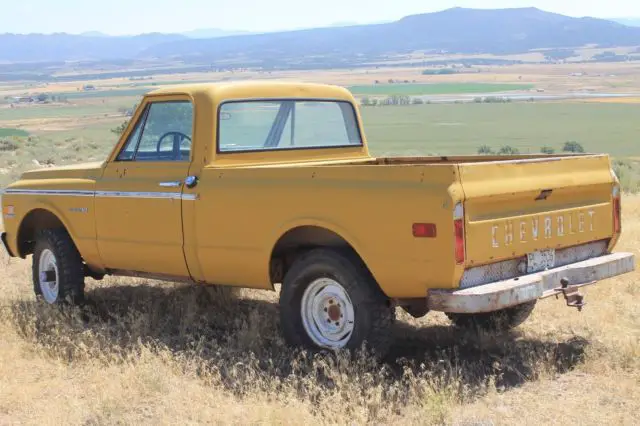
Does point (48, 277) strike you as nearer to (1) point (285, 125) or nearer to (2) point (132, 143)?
(2) point (132, 143)

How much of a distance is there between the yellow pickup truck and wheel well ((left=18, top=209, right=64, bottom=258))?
3.6 inches

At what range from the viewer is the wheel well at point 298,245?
20.6 ft

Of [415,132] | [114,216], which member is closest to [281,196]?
[114,216]

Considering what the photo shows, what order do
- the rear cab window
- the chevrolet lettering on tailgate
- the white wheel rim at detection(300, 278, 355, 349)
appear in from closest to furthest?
the chevrolet lettering on tailgate < the white wheel rim at detection(300, 278, 355, 349) < the rear cab window

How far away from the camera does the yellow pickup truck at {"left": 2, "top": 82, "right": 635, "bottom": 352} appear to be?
5590 mm

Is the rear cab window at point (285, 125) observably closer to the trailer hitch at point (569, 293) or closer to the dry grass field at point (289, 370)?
the dry grass field at point (289, 370)

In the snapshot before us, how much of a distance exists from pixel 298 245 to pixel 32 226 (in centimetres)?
324

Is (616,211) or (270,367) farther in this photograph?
(616,211)

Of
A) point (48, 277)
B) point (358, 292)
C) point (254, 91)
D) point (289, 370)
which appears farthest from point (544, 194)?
point (48, 277)

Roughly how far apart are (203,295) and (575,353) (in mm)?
3508

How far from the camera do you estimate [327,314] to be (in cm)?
638

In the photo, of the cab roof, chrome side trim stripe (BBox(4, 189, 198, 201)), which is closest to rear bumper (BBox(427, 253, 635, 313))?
chrome side trim stripe (BBox(4, 189, 198, 201))

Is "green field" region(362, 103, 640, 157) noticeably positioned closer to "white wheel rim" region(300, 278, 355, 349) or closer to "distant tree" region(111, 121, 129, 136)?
"distant tree" region(111, 121, 129, 136)

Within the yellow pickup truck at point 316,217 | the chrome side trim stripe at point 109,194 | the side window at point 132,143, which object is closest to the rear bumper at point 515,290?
the yellow pickup truck at point 316,217
